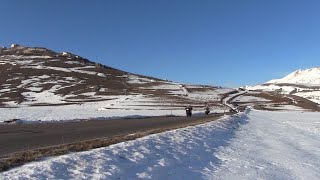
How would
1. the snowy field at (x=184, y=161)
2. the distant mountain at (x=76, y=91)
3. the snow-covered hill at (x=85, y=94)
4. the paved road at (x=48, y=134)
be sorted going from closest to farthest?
the snowy field at (x=184, y=161) < the paved road at (x=48, y=134) < the snow-covered hill at (x=85, y=94) < the distant mountain at (x=76, y=91)

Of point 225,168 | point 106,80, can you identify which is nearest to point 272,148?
point 225,168

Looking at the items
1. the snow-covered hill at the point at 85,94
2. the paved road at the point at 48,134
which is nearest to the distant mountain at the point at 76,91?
the snow-covered hill at the point at 85,94

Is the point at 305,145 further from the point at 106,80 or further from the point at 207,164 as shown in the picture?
the point at 106,80

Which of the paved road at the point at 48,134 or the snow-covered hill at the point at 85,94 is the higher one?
the snow-covered hill at the point at 85,94

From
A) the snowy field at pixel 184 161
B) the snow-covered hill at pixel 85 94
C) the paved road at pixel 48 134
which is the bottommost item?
the snowy field at pixel 184 161

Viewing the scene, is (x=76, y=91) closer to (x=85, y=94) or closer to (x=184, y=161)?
(x=85, y=94)

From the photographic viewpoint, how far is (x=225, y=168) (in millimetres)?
19141

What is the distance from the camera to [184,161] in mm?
18641

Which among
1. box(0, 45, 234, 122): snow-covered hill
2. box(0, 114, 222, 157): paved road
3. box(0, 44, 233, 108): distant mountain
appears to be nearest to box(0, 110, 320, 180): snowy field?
box(0, 114, 222, 157): paved road

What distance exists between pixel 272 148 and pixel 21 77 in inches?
6697

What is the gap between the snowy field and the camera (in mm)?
13203

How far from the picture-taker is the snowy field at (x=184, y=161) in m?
13.2

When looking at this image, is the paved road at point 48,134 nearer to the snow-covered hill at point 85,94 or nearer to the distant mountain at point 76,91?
the snow-covered hill at point 85,94

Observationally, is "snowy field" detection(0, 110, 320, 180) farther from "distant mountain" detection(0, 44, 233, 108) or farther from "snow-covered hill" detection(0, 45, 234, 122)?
"distant mountain" detection(0, 44, 233, 108)
